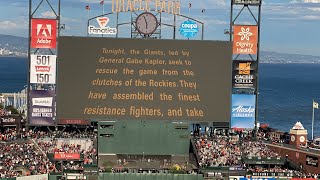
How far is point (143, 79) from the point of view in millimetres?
63562

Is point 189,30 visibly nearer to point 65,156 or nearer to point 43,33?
point 43,33

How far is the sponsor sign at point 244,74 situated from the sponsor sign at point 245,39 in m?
1.33

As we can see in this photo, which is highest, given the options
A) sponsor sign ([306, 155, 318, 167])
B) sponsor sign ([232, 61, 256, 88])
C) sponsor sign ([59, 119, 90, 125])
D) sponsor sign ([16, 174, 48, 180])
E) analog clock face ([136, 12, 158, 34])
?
analog clock face ([136, 12, 158, 34])

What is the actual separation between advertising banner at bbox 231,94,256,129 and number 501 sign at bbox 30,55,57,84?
53.6 feet

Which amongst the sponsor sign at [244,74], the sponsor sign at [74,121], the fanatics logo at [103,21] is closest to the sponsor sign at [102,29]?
the fanatics logo at [103,21]

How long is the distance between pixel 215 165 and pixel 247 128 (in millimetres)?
9317

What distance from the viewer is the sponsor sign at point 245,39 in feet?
217

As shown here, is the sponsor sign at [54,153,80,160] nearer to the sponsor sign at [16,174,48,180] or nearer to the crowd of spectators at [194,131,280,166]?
the sponsor sign at [16,174,48,180]

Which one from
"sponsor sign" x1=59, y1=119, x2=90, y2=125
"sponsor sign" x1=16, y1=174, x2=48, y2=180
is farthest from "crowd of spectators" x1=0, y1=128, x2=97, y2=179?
"sponsor sign" x1=59, y1=119, x2=90, y2=125

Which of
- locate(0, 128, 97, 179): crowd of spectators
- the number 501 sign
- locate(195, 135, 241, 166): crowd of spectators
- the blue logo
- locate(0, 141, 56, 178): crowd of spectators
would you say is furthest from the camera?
the blue logo

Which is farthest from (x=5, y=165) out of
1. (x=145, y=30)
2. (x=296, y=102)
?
(x=296, y=102)

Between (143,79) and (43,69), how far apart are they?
29.5ft

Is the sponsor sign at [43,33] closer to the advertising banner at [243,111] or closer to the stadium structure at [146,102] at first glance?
the stadium structure at [146,102]

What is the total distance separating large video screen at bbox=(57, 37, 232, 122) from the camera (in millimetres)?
62500
